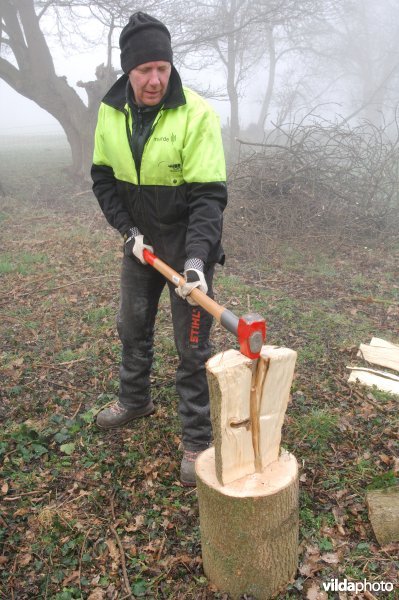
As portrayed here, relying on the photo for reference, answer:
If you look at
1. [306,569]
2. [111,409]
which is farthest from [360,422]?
[111,409]

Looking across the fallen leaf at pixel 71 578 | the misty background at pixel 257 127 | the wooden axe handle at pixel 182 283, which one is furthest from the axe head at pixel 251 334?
the misty background at pixel 257 127

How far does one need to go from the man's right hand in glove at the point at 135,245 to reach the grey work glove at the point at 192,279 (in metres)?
0.43

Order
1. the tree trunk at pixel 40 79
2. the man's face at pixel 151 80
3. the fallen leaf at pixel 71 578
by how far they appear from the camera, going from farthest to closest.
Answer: the tree trunk at pixel 40 79, the man's face at pixel 151 80, the fallen leaf at pixel 71 578

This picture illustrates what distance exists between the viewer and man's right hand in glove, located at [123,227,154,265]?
8.83ft

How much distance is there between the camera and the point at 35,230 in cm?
822

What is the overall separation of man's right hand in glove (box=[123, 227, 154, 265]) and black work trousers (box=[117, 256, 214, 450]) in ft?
0.37

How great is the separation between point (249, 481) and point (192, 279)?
0.98m

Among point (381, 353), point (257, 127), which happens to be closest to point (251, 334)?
point (381, 353)

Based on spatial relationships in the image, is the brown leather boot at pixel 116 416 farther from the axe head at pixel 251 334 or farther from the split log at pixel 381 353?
the split log at pixel 381 353

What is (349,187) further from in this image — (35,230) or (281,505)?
(281,505)

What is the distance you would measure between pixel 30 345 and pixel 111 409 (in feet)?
Answer: 5.24

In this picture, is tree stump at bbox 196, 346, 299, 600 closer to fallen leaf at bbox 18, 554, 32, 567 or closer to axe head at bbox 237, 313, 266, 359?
axe head at bbox 237, 313, 266, 359

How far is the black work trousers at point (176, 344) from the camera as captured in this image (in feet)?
8.82

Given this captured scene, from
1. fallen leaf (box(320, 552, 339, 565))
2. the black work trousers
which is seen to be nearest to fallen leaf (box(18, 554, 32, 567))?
the black work trousers
